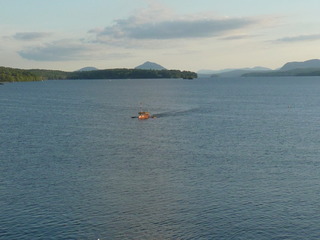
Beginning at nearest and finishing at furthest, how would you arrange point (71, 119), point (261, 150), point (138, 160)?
point (138, 160) → point (261, 150) → point (71, 119)

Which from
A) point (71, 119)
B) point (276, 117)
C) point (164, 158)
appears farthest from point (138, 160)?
point (276, 117)

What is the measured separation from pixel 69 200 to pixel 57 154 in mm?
34954

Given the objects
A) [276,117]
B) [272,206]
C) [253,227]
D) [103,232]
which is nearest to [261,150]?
[272,206]

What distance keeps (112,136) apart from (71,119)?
47.7 meters

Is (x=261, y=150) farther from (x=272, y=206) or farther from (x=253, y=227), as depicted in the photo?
(x=253, y=227)

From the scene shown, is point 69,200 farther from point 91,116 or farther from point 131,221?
point 91,116

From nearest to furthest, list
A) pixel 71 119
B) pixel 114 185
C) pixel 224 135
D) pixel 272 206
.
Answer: pixel 272 206, pixel 114 185, pixel 224 135, pixel 71 119

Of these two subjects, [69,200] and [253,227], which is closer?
[253,227]

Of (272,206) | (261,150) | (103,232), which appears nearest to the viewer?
(103,232)

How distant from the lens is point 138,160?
9938 centimetres

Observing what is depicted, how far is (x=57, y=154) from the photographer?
105 metres

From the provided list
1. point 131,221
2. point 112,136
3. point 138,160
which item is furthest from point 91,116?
point 131,221

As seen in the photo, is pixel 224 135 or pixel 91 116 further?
pixel 91 116

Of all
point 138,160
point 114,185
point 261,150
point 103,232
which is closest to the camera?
point 103,232
